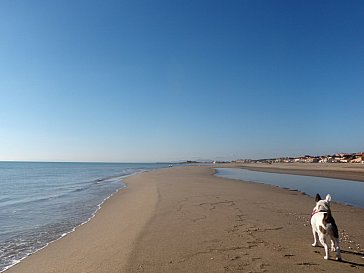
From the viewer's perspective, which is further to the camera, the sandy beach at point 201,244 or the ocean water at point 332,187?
the ocean water at point 332,187

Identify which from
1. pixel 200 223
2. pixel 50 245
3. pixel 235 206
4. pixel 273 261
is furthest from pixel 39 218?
pixel 273 261

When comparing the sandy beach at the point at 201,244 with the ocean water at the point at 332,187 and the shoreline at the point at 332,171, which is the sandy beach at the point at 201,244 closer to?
the ocean water at the point at 332,187

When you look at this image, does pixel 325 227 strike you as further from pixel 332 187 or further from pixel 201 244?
pixel 332 187

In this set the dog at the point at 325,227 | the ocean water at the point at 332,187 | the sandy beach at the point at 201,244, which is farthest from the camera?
the ocean water at the point at 332,187

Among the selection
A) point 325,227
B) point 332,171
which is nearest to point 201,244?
point 325,227

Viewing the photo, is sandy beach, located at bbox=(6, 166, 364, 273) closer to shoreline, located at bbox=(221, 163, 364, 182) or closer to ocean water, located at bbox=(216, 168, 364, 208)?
ocean water, located at bbox=(216, 168, 364, 208)

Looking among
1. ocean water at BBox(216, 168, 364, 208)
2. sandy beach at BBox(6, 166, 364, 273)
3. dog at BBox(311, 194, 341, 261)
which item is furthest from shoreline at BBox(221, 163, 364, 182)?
dog at BBox(311, 194, 341, 261)

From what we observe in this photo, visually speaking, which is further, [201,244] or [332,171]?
[332,171]

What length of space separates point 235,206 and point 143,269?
7660 mm

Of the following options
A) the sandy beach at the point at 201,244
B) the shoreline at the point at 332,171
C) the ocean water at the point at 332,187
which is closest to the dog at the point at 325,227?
the sandy beach at the point at 201,244

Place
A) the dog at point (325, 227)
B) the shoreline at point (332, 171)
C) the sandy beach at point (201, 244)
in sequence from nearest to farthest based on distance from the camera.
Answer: the sandy beach at point (201, 244) → the dog at point (325, 227) → the shoreline at point (332, 171)

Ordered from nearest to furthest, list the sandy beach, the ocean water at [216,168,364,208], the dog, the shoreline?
the sandy beach
the dog
the ocean water at [216,168,364,208]
the shoreline

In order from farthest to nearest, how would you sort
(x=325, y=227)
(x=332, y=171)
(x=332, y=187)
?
1. (x=332, y=171)
2. (x=332, y=187)
3. (x=325, y=227)

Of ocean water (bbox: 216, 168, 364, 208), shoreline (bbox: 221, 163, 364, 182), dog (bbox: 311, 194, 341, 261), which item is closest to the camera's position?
dog (bbox: 311, 194, 341, 261)
